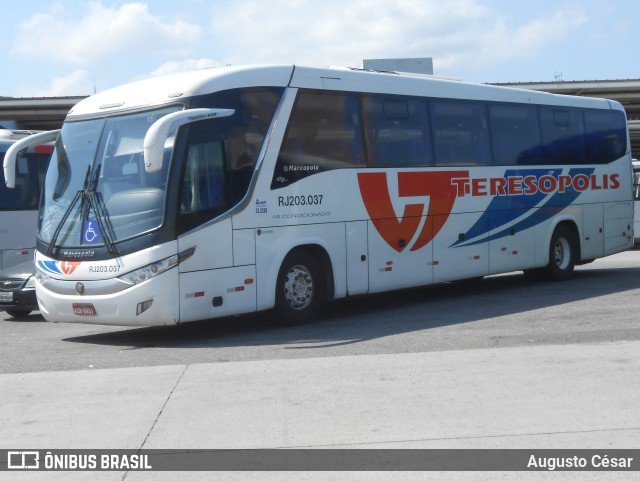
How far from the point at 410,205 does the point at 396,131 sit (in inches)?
46.9

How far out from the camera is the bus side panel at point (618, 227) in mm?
21070

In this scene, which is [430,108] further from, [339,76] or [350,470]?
[350,470]

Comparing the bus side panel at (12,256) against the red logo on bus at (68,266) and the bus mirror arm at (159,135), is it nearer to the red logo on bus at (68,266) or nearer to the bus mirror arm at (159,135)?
the red logo on bus at (68,266)

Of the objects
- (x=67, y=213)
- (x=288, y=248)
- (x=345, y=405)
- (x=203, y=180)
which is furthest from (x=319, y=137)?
(x=345, y=405)

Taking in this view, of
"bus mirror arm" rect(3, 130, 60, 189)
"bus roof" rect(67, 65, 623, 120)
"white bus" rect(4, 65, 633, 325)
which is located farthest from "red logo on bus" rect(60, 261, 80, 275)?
"bus roof" rect(67, 65, 623, 120)

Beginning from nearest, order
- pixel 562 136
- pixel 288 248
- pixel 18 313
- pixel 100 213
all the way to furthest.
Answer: pixel 100 213
pixel 288 248
pixel 18 313
pixel 562 136

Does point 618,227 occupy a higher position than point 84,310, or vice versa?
point 618,227

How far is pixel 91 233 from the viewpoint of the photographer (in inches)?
495

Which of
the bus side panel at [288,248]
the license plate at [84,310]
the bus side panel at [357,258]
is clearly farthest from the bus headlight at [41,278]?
the bus side panel at [357,258]

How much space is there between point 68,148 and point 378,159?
4.65 m

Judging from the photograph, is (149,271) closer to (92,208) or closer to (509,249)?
(92,208)

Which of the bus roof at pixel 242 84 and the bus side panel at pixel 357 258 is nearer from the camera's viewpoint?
the bus roof at pixel 242 84

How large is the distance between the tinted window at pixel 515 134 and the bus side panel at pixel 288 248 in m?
4.67

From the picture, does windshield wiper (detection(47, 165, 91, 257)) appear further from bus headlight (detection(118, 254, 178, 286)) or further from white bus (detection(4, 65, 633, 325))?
bus headlight (detection(118, 254, 178, 286))
